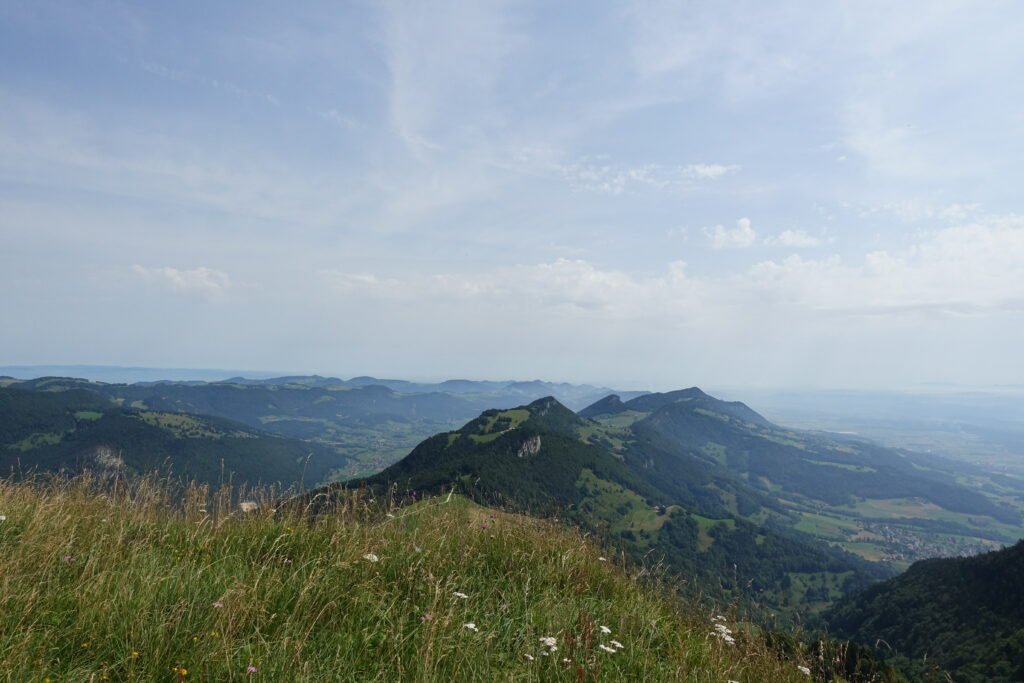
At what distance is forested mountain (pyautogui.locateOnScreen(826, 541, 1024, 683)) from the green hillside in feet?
365

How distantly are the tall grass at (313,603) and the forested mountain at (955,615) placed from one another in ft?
365

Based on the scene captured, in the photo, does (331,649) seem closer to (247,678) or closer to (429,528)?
(247,678)

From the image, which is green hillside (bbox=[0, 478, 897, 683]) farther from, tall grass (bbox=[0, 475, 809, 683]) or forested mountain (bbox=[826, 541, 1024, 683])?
forested mountain (bbox=[826, 541, 1024, 683])

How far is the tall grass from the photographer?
3439 millimetres

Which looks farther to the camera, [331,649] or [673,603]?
[673,603]

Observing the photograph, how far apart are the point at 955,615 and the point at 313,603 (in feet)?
561

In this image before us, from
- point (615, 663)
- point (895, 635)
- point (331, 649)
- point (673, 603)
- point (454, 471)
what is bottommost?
point (895, 635)

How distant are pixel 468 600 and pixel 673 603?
3399 millimetres

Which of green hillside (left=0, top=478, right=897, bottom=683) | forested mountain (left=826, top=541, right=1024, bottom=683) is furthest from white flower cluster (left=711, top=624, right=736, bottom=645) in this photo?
forested mountain (left=826, top=541, right=1024, bottom=683)

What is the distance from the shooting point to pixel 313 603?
442 centimetres

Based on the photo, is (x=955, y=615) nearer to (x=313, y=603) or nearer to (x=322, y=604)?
(x=322, y=604)

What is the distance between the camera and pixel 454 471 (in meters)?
180

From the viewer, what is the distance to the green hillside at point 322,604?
136 inches

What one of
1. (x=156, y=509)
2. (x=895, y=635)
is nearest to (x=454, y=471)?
(x=895, y=635)
